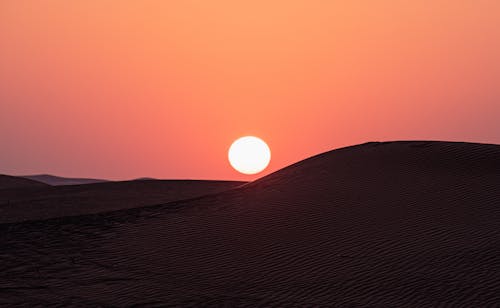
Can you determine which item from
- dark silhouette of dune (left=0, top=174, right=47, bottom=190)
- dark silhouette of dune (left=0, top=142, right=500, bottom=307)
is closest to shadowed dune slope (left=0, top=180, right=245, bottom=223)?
dark silhouette of dune (left=0, top=142, right=500, bottom=307)

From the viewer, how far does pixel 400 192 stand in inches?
898

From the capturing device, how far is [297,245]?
17.8m

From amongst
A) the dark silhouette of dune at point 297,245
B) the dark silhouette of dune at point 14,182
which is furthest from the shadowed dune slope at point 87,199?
the dark silhouette of dune at point 14,182

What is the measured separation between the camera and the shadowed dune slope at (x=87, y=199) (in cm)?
2694

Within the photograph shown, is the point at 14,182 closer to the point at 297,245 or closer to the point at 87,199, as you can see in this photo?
the point at 87,199

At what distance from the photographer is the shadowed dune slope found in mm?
26938

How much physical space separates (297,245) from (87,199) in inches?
672

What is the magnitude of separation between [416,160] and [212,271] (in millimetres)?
13034

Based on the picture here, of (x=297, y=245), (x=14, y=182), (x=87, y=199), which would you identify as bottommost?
(x=14, y=182)

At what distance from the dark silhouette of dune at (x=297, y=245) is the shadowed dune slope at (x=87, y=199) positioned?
154 inches

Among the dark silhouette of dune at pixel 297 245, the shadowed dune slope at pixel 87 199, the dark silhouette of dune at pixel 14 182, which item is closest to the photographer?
the dark silhouette of dune at pixel 297 245

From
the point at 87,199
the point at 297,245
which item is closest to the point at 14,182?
the point at 87,199

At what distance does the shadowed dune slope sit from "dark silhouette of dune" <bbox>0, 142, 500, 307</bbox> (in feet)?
12.8

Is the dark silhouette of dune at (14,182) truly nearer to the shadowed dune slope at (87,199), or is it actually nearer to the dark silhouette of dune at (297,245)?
the shadowed dune slope at (87,199)
